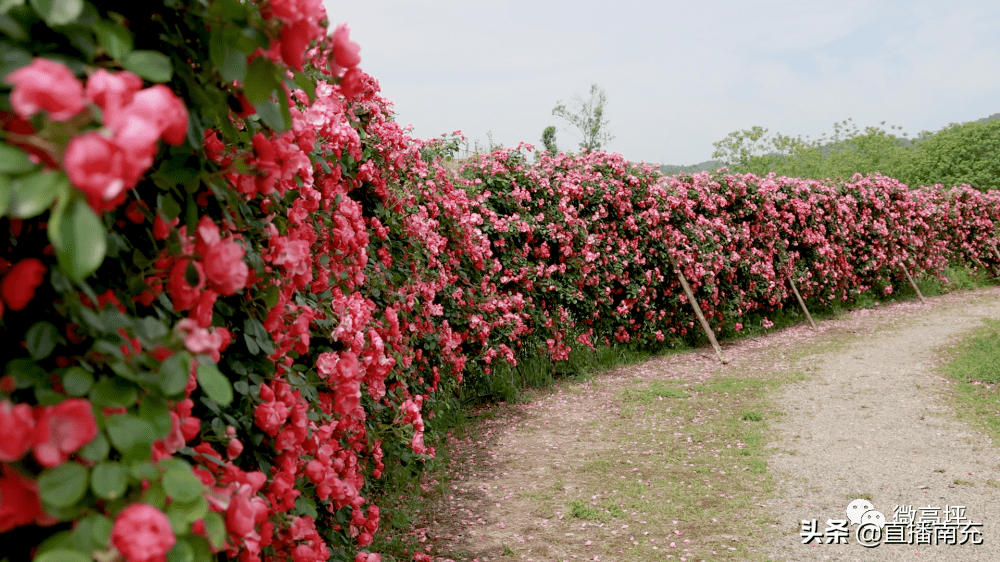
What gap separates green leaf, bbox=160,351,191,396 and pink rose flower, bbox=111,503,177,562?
148 millimetres

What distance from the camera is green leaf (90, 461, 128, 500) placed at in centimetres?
70

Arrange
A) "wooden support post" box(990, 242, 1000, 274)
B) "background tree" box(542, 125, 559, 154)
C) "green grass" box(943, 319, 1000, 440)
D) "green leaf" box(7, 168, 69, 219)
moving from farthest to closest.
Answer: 1. "background tree" box(542, 125, 559, 154)
2. "wooden support post" box(990, 242, 1000, 274)
3. "green grass" box(943, 319, 1000, 440)
4. "green leaf" box(7, 168, 69, 219)

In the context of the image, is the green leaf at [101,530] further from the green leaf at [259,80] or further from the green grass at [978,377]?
the green grass at [978,377]

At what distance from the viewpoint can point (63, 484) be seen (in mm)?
687

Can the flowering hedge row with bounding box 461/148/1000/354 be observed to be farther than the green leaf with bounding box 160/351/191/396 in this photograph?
Yes

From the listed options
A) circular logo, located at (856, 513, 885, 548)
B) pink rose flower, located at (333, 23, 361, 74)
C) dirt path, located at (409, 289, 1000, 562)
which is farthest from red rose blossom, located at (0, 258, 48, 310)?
circular logo, located at (856, 513, 885, 548)

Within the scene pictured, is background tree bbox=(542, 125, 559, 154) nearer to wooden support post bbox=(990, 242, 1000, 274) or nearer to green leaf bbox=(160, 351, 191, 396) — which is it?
wooden support post bbox=(990, 242, 1000, 274)

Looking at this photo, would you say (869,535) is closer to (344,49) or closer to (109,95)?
(344,49)

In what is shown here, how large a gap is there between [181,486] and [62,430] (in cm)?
14

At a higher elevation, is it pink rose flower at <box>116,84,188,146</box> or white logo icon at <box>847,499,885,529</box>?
pink rose flower at <box>116,84,188,146</box>

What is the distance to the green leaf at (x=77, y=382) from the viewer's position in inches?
30.1

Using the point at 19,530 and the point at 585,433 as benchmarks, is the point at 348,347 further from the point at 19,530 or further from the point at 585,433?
the point at 585,433

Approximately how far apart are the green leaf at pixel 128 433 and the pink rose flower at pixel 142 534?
87 mm

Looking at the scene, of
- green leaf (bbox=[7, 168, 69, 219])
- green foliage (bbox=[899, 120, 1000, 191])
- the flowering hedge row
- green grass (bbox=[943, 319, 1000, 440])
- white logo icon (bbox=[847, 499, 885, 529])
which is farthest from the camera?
green foliage (bbox=[899, 120, 1000, 191])
